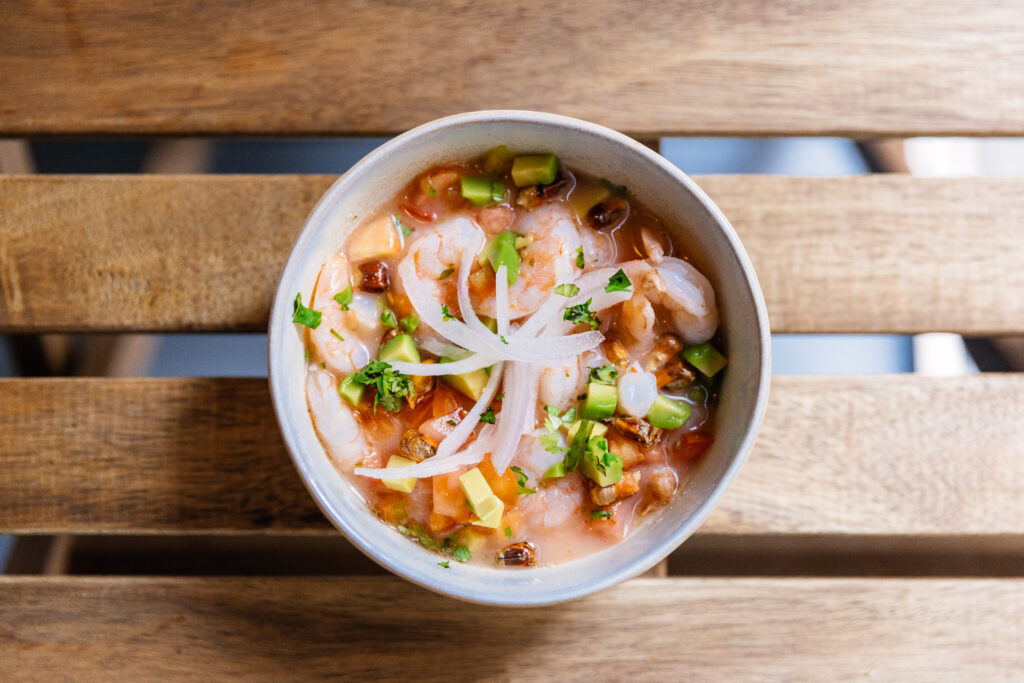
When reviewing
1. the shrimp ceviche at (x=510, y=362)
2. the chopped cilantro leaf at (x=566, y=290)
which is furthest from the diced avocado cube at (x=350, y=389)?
the chopped cilantro leaf at (x=566, y=290)

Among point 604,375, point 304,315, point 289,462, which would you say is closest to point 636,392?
point 604,375

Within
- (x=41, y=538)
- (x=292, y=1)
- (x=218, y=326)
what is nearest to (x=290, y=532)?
(x=218, y=326)

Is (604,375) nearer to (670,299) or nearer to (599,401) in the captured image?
(599,401)

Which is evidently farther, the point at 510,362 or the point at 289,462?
the point at 289,462

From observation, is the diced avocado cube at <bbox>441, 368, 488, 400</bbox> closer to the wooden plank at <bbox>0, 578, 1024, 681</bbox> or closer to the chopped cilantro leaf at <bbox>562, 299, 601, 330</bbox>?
the chopped cilantro leaf at <bbox>562, 299, 601, 330</bbox>

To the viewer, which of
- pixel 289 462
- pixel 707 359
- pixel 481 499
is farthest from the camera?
pixel 289 462

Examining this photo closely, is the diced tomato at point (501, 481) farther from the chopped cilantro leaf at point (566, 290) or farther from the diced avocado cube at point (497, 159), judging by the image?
the diced avocado cube at point (497, 159)
